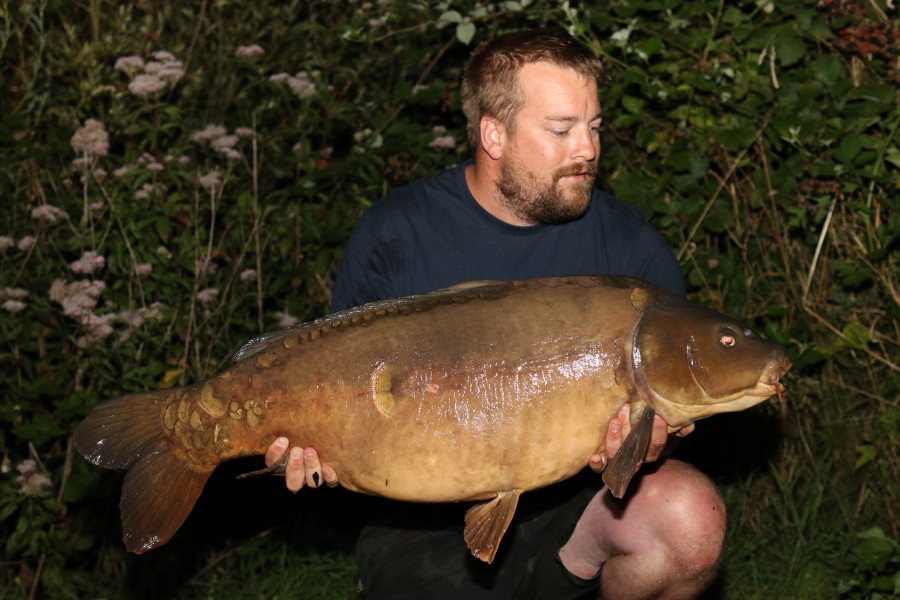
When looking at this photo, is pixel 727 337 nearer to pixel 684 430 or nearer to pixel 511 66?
pixel 684 430

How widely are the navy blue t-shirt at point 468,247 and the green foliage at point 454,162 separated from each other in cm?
76

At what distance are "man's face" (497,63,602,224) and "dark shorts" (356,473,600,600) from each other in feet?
2.45

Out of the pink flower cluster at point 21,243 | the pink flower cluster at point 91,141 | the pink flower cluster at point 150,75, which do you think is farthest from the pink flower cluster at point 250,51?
the pink flower cluster at point 21,243

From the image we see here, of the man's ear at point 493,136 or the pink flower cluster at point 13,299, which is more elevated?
the man's ear at point 493,136

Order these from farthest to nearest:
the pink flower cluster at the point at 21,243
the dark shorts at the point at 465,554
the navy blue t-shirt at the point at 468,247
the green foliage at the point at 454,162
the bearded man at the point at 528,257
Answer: the green foliage at the point at 454,162 → the pink flower cluster at the point at 21,243 → the navy blue t-shirt at the point at 468,247 → the dark shorts at the point at 465,554 → the bearded man at the point at 528,257

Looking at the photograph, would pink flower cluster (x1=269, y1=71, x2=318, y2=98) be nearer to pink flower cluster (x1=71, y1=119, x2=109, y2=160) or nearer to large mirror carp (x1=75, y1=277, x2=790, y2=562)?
pink flower cluster (x1=71, y1=119, x2=109, y2=160)

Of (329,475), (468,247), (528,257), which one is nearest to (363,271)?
(468,247)

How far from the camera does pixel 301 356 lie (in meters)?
2.36

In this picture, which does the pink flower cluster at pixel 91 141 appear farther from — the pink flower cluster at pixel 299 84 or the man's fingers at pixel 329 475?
the man's fingers at pixel 329 475

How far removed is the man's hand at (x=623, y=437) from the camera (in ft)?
7.54

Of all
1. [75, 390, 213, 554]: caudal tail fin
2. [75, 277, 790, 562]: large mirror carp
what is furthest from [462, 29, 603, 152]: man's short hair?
[75, 390, 213, 554]: caudal tail fin

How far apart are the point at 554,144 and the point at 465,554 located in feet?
3.50

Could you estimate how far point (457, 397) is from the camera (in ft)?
7.61

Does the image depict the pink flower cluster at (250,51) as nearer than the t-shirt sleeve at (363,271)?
No
